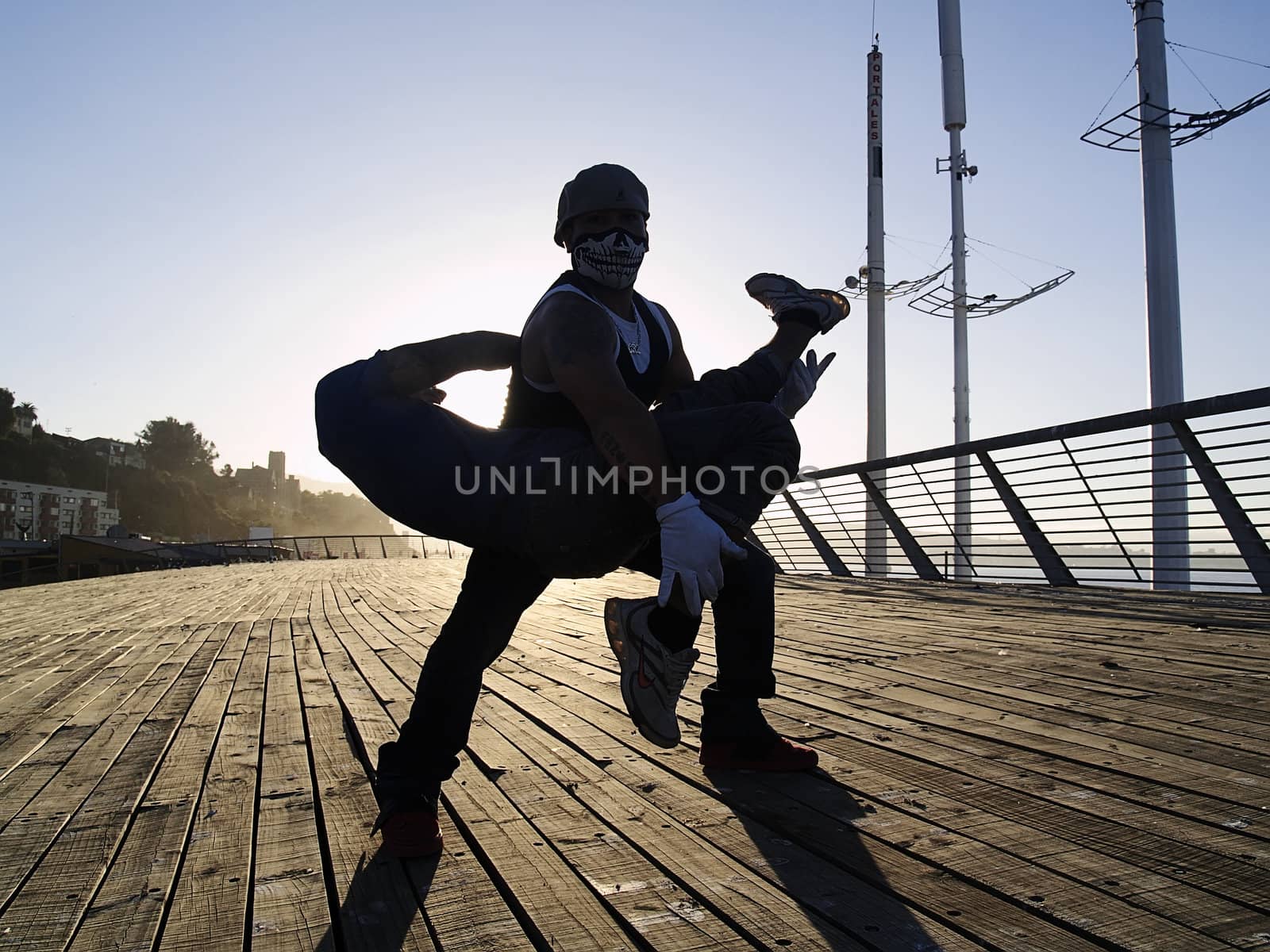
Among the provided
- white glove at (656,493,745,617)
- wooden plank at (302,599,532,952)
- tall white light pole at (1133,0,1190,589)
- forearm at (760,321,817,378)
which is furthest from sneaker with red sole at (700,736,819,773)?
tall white light pole at (1133,0,1190,589)

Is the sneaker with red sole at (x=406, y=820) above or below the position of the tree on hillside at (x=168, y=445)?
below

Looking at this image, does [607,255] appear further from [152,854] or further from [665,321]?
[152,854]

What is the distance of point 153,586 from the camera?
13672 millimetres

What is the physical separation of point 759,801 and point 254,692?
2531 mm

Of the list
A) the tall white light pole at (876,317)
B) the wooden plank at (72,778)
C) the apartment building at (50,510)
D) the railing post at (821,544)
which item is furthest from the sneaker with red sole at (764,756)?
the apartment building at (50,510)

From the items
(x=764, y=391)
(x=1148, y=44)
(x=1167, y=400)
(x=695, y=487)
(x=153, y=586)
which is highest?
(x=1148, y=44)

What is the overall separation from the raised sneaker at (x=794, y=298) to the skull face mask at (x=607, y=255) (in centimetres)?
37

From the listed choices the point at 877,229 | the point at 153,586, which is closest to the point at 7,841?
the point at 153,586

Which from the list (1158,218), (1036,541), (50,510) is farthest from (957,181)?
(50,510)

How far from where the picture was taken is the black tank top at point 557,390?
2.31m

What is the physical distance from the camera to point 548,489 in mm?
2070

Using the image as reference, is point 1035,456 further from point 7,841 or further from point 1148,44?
point 1148,44

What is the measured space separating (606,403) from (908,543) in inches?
356

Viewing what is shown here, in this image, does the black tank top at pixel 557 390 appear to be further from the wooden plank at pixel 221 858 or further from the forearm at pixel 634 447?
the wooden plank at pixel 221 858
